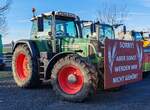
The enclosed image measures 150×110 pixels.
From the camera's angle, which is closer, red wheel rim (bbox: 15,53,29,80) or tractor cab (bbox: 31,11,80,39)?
tractor cab (bbox: 31,11,80,39)

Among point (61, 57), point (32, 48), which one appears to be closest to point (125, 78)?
point (61, 57)

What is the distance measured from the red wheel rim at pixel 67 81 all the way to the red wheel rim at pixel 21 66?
8.43 ft

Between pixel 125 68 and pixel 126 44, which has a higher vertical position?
pixel 126 44

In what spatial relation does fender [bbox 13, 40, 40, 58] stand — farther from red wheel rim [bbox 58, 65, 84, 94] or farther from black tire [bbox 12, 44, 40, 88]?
red wheel rim [bbox 58, 65, 84, 94]

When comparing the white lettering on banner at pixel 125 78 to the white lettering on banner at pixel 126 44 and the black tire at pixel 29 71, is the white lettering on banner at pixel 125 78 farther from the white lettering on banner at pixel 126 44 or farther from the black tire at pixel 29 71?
the black tire at pixel 29 71

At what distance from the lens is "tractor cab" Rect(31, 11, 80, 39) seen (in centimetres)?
1121

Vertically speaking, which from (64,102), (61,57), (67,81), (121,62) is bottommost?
(64,102)

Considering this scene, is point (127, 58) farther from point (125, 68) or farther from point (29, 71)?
point (29, 71)

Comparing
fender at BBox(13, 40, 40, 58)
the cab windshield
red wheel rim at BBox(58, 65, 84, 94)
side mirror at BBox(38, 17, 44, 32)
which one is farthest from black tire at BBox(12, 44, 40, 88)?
red wheel rim at BBox(58, 65, 84, 94)

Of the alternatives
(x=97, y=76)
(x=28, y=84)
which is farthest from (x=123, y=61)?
(x=28, y=84)

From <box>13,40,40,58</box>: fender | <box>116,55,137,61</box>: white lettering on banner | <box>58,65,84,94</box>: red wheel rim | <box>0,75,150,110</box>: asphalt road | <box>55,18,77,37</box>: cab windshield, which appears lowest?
<box>0,75,150,110</box>: asphalt road

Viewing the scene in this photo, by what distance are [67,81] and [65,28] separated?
2.35 metres

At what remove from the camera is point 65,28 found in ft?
38.4

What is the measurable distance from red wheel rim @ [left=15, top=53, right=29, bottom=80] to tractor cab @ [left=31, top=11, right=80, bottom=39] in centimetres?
85
